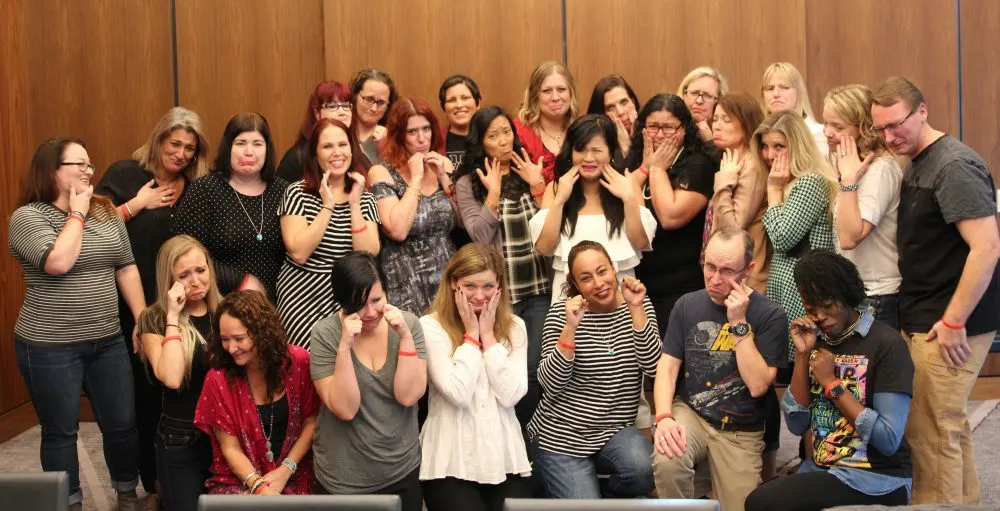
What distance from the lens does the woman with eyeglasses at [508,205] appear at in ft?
13.9

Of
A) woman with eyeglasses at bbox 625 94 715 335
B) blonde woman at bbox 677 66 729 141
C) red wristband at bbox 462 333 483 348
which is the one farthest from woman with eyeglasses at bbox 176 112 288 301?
blonde woman at bbox 677 66 729 141

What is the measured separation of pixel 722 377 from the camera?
12.0 ft

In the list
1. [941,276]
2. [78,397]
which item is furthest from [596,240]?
[78,397]

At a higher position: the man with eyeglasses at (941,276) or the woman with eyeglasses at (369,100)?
the woman with eyeglasses at (369,100)

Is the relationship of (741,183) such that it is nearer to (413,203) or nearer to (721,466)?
(721,466)

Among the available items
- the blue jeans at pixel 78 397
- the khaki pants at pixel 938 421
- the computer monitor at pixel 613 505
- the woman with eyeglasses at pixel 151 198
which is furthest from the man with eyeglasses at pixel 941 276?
the blue jeans at pixel 78 397

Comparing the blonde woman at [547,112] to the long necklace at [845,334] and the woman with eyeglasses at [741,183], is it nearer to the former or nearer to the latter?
the woman with eyeglasses at [741,183]

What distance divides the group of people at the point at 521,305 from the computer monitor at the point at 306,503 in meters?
0.95

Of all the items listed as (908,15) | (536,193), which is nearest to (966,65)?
(908,15)

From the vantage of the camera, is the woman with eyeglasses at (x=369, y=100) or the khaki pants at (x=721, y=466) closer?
the khaki pants at (x=721, y=466)

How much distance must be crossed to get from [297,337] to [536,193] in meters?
1.07

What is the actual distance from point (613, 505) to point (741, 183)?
6.75ft

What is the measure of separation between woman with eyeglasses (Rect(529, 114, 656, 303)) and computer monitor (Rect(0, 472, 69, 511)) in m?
2.03

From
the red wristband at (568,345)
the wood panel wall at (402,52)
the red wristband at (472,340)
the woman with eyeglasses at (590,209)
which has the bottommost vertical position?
the red wristband at (568,345)
